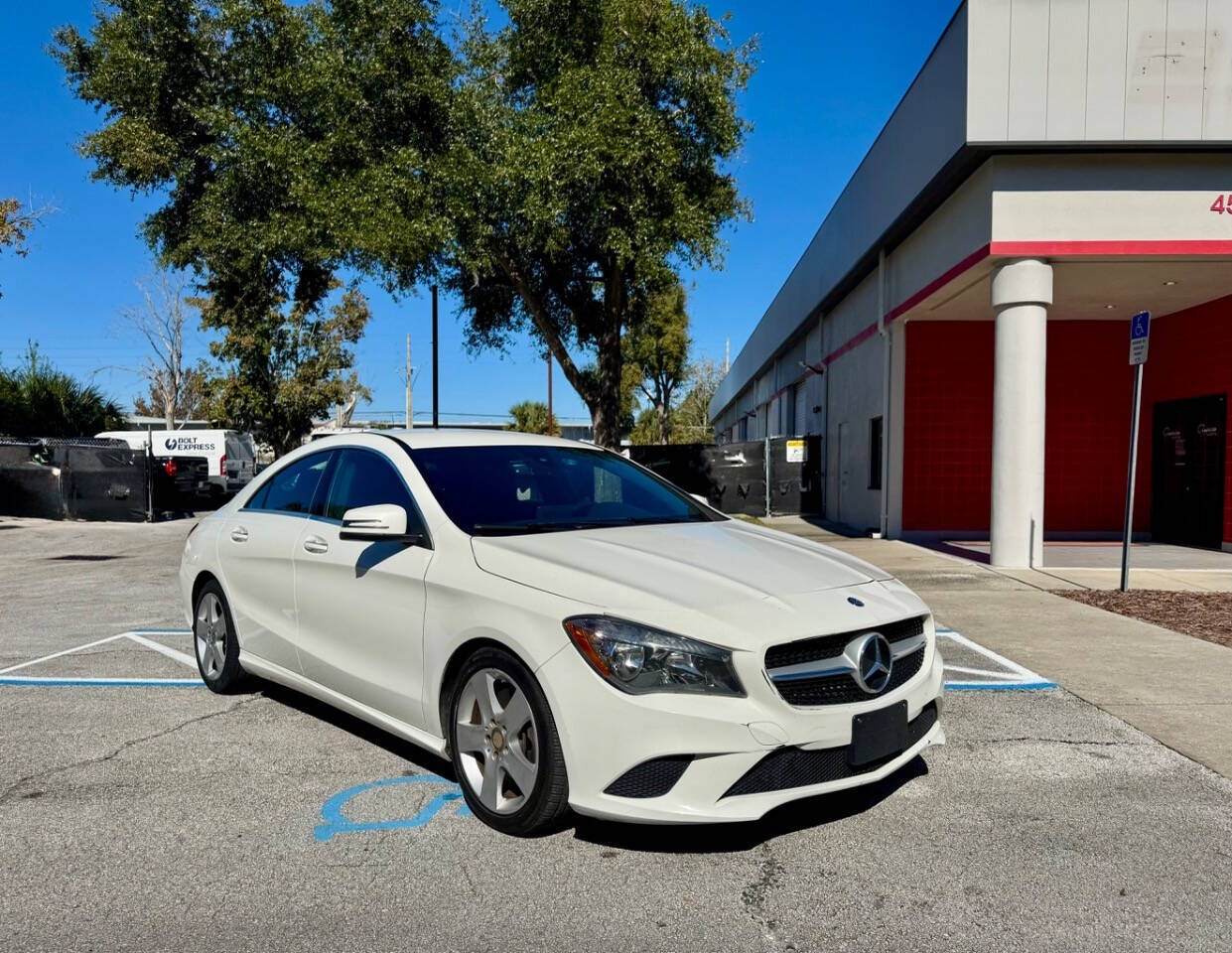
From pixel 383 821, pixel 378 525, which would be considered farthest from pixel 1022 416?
pixel 383 821

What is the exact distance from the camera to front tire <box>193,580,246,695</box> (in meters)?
5.67

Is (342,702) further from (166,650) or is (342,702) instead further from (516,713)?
(166,650)

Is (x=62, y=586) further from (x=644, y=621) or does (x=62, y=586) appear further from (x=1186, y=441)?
(x=1186, y=441)

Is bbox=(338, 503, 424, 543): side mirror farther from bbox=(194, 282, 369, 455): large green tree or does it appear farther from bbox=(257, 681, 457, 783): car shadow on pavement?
bbox=(194, 282, 369, 455): large green tree

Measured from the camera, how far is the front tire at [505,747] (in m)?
3.46

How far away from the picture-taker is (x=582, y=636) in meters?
3.35

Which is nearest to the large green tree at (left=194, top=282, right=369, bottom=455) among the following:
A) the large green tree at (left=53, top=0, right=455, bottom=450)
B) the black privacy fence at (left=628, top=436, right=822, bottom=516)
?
the large green tree at (left=53, top=0, right=455, bottom=450)

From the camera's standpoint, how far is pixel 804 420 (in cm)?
2891

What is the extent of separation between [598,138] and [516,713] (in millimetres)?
10976

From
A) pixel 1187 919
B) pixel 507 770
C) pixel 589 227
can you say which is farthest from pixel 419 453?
pixel 589 227

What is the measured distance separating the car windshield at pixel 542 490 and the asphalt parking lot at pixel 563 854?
1.24 m

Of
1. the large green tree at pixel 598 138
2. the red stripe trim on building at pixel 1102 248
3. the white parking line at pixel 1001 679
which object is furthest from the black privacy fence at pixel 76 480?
the white parking line at pixel 1001 679

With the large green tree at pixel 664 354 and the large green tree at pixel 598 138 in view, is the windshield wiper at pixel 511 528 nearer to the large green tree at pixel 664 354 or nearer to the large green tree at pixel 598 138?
the large green tree at pixel 598 138

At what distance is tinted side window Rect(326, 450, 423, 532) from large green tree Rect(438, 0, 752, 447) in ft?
29.4
